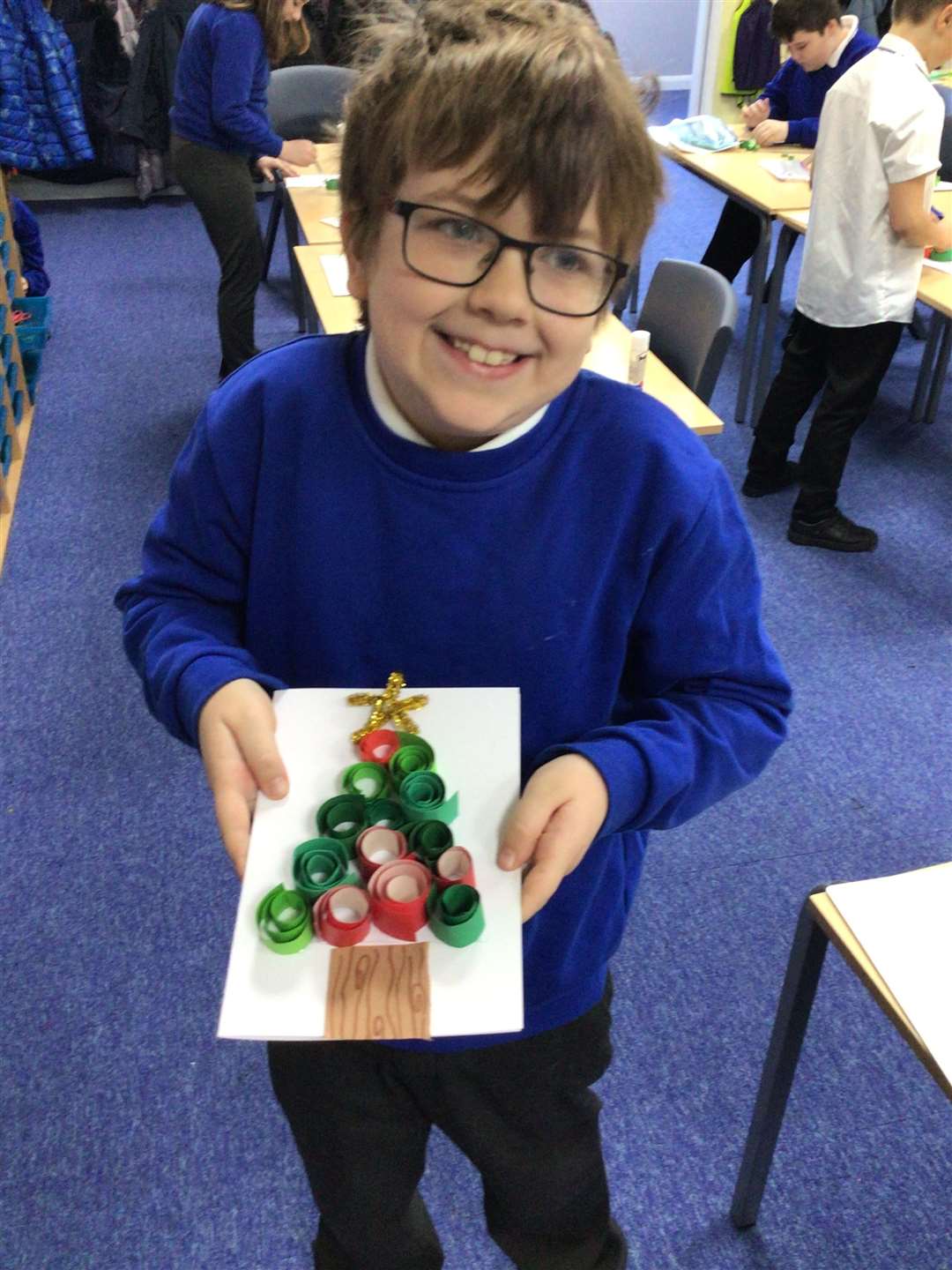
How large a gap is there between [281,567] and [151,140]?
197 inches

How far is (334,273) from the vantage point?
251 centimetres

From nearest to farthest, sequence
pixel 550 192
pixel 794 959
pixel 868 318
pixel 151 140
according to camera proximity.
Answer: pixel 550 192 → pixel 794 959 → pixel 868 318 → pixel 151 140

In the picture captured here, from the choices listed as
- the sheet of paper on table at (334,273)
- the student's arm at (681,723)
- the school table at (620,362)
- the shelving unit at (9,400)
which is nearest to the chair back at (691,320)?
the school table at (620,362)

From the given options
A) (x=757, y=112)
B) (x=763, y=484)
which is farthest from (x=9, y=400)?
(x=757, y=112)

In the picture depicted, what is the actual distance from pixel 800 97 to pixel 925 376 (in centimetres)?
114

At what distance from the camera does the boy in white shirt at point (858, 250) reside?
2354 mm

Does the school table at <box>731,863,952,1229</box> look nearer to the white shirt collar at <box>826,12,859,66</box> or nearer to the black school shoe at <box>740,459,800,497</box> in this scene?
the black school shoe at <box>740,459,800,497</box>

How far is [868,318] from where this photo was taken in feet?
8.56

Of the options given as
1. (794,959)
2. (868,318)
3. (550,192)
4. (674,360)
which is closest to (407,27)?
(550,192)

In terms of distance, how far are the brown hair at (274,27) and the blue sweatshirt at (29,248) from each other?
4.71 ft

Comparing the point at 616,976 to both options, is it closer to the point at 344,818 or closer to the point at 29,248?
the point at 344,818

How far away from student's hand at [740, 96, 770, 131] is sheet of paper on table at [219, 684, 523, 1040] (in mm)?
3660

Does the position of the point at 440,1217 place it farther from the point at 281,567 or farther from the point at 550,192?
the point at 550,192

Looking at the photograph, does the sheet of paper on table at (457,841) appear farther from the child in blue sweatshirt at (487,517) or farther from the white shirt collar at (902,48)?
the white shirt collar at (902,48)
